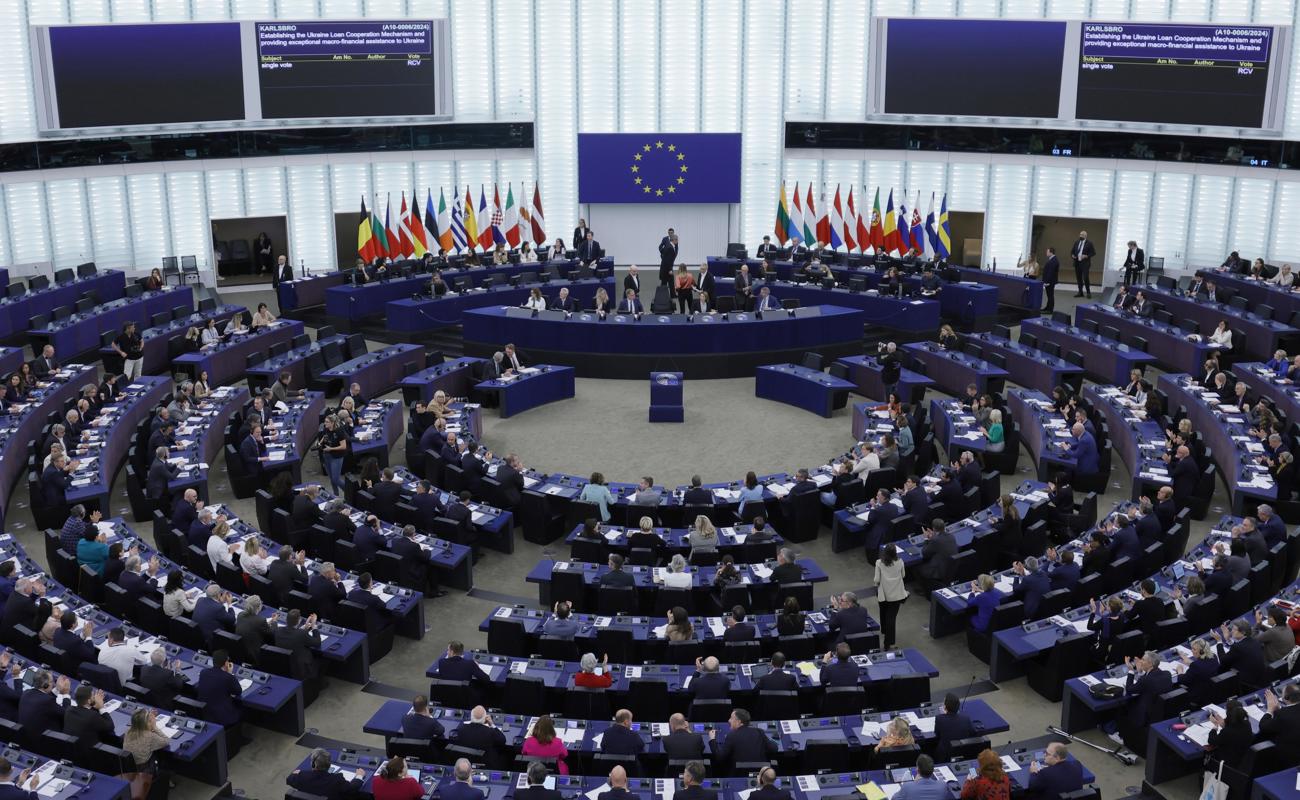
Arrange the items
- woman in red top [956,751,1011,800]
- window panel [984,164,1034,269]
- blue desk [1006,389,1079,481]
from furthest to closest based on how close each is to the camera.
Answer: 1. window panel [984,164,1034,269]
2. blue desk [1006,389,1079,481]
3. woman in red top [956,751,1011,800]

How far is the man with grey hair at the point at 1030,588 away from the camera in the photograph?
51.9 feet

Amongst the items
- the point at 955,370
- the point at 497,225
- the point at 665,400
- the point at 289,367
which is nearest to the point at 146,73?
the point at 497,225

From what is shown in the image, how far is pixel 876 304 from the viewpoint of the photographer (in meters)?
32.6

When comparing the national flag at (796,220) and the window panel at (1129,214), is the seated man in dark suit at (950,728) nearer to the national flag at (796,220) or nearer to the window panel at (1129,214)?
the national flag at (796,220)

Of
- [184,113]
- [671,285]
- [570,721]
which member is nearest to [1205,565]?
[570,721]

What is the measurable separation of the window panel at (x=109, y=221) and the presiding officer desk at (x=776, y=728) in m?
26.9

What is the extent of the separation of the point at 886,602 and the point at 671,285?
18.5 metres

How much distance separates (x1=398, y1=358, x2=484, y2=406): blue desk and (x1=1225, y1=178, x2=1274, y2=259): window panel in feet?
74.6

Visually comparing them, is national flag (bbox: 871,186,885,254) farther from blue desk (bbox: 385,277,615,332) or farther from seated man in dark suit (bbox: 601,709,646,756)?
seated man in dark suit (bbox: 601,709,646,756)

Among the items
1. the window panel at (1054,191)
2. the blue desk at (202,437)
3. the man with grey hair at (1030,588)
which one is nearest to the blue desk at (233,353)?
the blue desk at (202,437)

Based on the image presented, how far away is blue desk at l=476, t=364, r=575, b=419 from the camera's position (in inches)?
1043

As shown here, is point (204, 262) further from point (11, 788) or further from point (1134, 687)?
point (1134, 687)

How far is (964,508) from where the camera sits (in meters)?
19.6

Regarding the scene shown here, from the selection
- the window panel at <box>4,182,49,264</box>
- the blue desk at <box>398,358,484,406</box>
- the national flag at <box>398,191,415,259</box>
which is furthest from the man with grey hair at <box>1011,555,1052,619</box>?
the window panel at <box>4,182,49,264</box>
